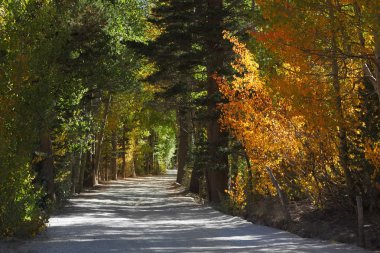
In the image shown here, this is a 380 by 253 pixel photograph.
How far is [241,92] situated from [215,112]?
12.6 feet

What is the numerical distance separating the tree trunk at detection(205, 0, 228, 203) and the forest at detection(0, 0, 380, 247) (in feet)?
0.17

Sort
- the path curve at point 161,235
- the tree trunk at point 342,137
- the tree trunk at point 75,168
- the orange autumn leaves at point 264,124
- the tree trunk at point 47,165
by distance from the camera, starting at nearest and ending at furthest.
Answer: the path curve at point 161,235
the tree trunk at point 342,137
the orange autumn leaves at point 264,124
the tree trunk at point 47,165
the tree trunk at point 75,168

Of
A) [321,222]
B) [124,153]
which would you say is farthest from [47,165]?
[124,153]

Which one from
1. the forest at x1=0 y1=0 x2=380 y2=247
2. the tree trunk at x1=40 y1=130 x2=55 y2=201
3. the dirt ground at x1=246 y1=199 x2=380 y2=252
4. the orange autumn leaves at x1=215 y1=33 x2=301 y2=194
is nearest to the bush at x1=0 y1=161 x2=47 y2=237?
the forest at x1=0 y1=0 x2=380 y2=247

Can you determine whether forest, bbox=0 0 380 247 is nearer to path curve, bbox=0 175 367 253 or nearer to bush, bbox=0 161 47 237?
bush, bbox=0 161 47 237

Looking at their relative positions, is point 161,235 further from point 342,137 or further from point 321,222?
point 342,137

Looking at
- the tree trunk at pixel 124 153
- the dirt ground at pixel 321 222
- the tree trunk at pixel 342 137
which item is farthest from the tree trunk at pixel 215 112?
the tree trunk at pixel 124 153

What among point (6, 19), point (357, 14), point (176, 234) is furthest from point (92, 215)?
point (357, 14)

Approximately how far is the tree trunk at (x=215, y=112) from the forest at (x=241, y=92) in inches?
2.0

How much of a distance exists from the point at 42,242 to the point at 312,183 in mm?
7438

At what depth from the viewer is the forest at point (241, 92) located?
412 inches

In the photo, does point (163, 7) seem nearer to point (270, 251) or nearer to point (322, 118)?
point (322, 118)

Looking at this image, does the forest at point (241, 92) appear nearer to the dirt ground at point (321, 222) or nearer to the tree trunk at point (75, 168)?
the dirt ground at point (321, 222)

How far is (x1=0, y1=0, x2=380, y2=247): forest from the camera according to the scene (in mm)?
10453
